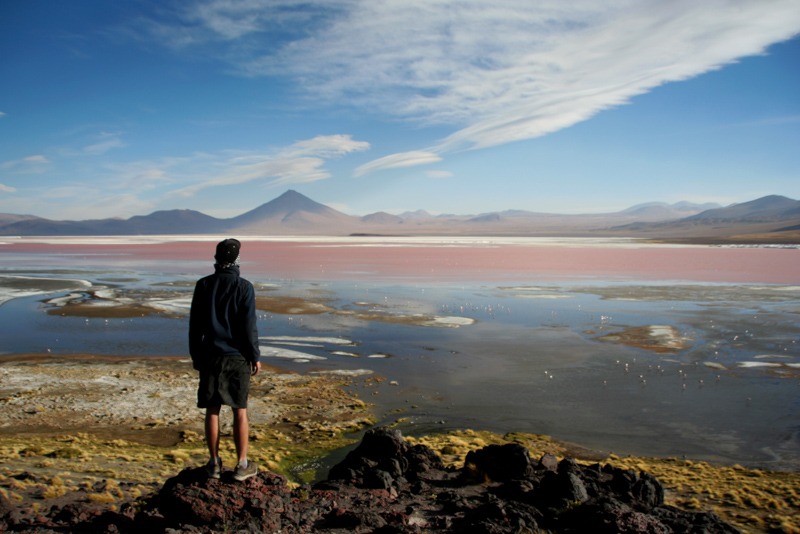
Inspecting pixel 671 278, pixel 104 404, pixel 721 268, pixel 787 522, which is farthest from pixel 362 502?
pixel 721 268

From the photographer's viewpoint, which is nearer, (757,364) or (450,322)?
(757,364)

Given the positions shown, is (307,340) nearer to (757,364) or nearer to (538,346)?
(538,346)

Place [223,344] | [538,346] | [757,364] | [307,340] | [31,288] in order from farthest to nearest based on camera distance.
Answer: [31,288] < [307,340] < [538,346] < [757,364] < [223,344]

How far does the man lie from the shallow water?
492 cm

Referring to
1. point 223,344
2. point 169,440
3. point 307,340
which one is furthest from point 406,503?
point 307,340

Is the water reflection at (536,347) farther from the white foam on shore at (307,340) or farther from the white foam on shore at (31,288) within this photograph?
the white foam on shore at (31,288)

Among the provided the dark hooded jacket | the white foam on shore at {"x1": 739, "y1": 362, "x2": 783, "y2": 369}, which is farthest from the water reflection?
the dark hooded jacket

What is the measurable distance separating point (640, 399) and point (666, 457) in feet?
9.12

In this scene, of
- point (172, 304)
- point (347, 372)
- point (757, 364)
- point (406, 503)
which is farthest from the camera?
point (172, 304)

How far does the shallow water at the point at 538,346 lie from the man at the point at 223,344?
4.92m

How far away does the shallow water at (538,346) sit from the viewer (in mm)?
10133

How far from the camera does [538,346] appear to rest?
52.0 feet

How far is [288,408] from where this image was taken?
1088 cm

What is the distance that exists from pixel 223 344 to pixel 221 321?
20 centimetres
